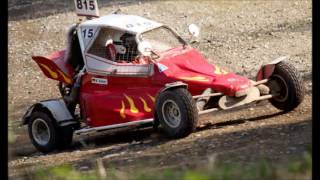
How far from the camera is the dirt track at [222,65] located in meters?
7.91

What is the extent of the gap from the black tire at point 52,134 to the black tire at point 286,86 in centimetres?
311

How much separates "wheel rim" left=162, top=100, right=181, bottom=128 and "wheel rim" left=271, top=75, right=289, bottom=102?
1726 mm

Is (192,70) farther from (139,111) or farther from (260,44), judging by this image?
(260,44)

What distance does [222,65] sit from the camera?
14.7 meters

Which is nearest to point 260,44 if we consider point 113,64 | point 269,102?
point 269,102

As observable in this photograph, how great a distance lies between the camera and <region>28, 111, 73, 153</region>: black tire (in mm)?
10227

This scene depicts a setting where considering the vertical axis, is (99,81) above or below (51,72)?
below

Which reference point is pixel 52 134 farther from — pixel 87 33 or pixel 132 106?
pixel 87 33

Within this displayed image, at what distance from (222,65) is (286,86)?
491 centimetres

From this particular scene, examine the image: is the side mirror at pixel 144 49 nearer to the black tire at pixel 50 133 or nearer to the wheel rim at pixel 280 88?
the black tire at pixel 50 133

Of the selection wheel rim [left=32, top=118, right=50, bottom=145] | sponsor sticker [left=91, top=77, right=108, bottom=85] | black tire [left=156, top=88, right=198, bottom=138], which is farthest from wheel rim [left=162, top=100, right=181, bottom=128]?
wheel rim [left=32, top=118, right=50, bottom=145]

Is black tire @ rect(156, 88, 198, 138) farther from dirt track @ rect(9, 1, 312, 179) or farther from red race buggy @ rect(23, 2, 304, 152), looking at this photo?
dirt track @ rect(9, 1, 312, 179)

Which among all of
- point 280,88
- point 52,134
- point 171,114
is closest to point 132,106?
point 171,114
